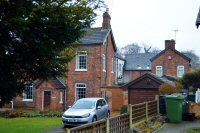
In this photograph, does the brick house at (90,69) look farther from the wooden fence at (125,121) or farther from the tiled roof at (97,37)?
the wooden fence at (125,121)

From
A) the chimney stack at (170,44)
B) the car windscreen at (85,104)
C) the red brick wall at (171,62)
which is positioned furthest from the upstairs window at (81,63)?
the red brick wall at (171,62)

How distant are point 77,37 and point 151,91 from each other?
2191 centimetres

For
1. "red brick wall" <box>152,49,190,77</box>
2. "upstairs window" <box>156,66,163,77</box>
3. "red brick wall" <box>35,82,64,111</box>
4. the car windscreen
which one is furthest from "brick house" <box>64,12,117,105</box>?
"upstairs window" <box>156,66,163,77</box>

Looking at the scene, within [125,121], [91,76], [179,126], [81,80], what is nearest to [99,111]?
[179,126]

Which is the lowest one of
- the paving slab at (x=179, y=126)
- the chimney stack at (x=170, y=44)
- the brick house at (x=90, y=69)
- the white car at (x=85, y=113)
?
the paving slab at (x=179, y=126)

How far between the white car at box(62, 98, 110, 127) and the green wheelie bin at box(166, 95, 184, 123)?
4624 mm

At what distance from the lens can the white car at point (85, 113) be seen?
2100 centimetres

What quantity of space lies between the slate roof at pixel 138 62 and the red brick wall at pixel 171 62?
773 centimetres

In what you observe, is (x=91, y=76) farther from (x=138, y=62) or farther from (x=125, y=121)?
(x=138, y=62)

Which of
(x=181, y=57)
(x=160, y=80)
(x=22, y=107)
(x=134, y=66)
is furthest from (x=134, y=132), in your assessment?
(x=134, y=66)

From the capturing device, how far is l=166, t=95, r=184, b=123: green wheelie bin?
19703mm

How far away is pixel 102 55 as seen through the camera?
40.4m

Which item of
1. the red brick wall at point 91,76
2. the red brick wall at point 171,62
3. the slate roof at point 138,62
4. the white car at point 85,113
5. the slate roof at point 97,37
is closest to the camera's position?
the white car at point 85,113

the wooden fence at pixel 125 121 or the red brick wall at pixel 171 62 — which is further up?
the red brick wall at pixel 171 62
